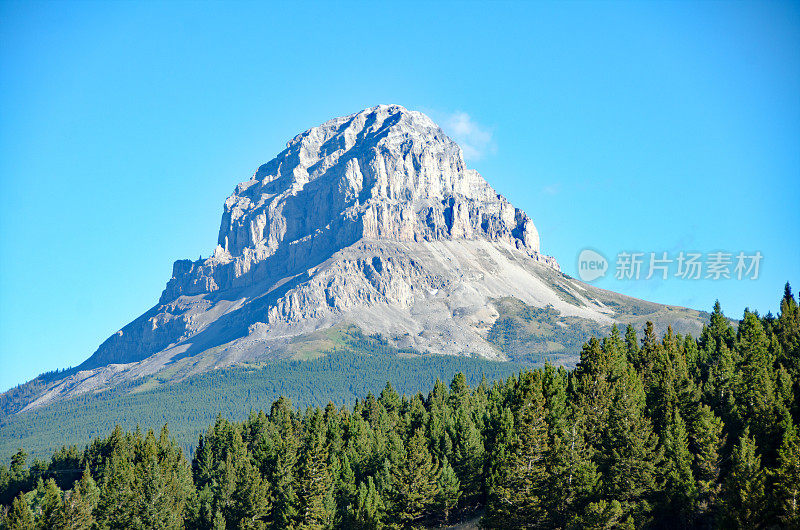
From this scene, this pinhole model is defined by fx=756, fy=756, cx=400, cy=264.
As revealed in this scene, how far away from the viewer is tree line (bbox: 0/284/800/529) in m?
85.6

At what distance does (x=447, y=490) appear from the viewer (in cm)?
10600

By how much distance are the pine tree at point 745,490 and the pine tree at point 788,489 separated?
60.6 inches

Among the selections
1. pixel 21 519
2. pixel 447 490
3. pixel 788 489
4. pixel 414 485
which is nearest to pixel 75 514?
pixel 21 519

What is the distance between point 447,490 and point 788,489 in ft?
150

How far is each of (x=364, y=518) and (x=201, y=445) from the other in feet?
227

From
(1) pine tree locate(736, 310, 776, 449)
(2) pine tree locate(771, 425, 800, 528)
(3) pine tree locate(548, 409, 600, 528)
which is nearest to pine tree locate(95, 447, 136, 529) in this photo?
(3) pine tree locate(548, 409, 600, 528)

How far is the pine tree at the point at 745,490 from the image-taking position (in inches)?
2995

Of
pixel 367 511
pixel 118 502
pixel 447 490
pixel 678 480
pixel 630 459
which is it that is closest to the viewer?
pixel 678 480

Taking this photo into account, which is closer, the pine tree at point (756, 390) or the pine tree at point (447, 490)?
the pine tree at point (756, 390)

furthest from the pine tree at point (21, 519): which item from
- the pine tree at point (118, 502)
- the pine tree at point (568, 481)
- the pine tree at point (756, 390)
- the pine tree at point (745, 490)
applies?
the pine tree at point (756, 390)

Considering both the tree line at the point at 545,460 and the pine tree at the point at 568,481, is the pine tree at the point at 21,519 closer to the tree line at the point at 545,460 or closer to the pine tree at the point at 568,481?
the tree line at the point at 545,460

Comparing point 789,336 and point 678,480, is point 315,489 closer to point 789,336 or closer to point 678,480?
point 678,480

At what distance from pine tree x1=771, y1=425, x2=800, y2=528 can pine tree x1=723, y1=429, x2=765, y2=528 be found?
154 cm

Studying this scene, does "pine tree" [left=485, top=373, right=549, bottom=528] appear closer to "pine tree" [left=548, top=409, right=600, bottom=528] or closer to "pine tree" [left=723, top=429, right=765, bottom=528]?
"pine tree" [left=548, top=409, right=600, bottom=528]
